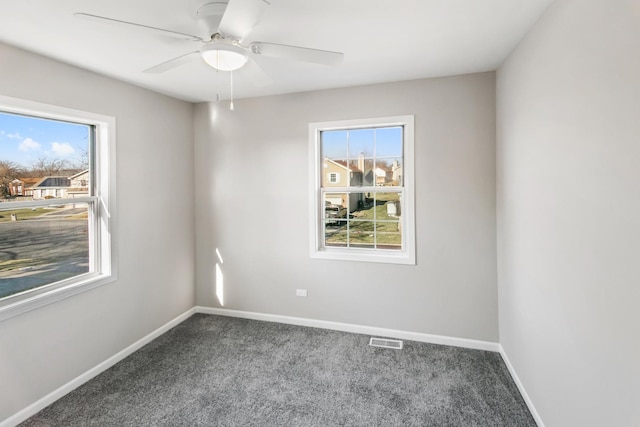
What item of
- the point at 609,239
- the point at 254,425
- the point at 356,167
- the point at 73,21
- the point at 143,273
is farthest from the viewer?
the point at 356,167

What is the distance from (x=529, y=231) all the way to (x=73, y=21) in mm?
3193

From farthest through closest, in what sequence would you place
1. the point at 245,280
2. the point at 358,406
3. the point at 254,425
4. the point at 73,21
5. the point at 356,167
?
1. the point at 245,280
2. the point at 356,167
3. the point at 358,406
4. the point at 254,425
5. the point at 73,21

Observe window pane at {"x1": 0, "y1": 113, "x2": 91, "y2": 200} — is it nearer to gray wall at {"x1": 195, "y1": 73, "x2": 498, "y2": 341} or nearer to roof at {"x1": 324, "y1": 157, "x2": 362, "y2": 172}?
gray wall at {"x1": 195, "y1": 73, "x2": 498, "y2": 341}

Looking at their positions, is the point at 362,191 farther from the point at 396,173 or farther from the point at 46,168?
the point at 46,168

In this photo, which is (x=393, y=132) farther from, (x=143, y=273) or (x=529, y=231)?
(x=143, y=273)

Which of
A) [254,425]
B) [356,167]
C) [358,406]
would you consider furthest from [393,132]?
[254,425]

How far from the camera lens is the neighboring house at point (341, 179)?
3.46 meters

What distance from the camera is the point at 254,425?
6.85 ft

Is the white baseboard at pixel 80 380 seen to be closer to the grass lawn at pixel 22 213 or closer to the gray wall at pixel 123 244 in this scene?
the gray wall at pixel 123 244

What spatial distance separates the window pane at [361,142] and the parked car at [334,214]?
582 mm

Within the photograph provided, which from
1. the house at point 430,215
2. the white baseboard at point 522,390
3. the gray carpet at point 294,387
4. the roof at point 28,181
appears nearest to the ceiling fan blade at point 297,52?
the house at point 430,215

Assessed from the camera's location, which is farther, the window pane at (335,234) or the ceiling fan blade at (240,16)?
the window pane at (335,234)

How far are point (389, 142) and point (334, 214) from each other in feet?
3.20

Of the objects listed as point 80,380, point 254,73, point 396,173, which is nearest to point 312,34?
point 254,73
